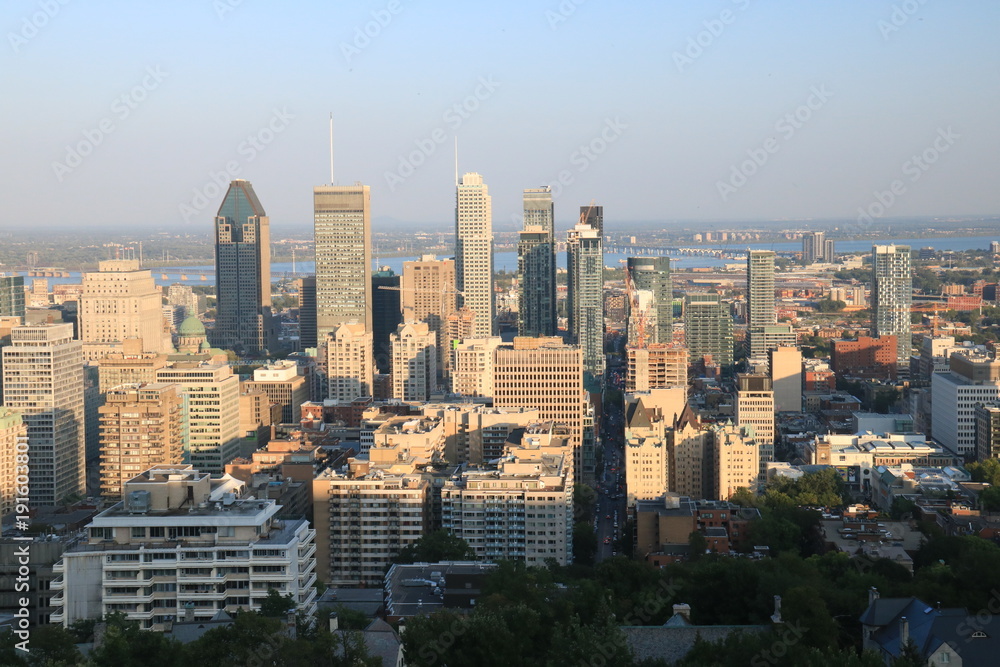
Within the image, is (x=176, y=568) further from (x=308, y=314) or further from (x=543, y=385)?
(x=308, y=314)

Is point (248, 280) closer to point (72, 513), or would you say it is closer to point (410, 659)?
point (72, 513)

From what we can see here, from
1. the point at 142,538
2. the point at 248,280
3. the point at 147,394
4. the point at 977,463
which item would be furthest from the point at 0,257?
the point at 142,538

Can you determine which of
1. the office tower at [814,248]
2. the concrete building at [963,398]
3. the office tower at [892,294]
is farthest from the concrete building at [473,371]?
the office tower at [814,248]

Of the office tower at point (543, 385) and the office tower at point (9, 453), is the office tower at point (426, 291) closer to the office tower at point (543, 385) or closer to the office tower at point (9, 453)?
the office tower at point (543, 385)

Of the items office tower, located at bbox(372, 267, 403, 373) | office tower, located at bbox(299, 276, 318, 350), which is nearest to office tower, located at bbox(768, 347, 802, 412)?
office tower, located at bbox(372, 267, 403, 373)

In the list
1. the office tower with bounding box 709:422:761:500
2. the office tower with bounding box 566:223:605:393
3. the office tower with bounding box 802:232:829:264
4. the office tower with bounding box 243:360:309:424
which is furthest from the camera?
the office tower with bounding box 802:232:829:264

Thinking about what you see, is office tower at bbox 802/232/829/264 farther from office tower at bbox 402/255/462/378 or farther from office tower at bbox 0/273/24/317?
office tower at bbox 0/273/24/317
